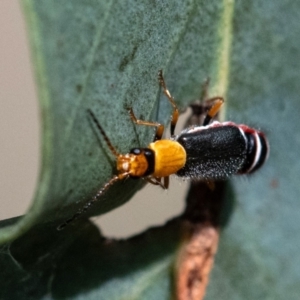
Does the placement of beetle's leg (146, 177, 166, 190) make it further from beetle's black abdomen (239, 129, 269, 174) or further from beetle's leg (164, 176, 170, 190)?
beetle's black abdomen (239, 129, 269, 174)

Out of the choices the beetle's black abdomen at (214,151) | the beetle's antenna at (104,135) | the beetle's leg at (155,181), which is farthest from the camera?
the beetle's black abdomen at (214,151)

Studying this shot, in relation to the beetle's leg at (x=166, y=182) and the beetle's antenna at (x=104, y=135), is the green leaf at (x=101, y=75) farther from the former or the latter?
the beetle's leg at (x=166, y=182)

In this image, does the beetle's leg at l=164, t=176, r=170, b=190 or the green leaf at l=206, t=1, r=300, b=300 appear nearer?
the green leaf at l=206, t=1, r=300, b=300

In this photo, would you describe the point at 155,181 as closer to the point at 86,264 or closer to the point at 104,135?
the point at 86,264

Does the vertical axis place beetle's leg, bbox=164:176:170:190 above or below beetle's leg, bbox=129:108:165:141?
below

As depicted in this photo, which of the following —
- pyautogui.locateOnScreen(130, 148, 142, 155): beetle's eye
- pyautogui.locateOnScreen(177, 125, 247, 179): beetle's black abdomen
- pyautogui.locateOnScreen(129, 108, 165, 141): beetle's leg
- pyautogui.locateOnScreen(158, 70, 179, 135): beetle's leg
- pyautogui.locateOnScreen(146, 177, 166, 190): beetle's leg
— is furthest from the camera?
pyautogui.locateOnScreen(177, 125, 247, 179): beetle's black abdomen

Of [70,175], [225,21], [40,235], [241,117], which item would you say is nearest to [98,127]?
[70,175]

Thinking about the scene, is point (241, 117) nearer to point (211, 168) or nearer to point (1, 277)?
point (211, 168)

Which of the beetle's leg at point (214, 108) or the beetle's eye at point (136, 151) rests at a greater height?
the beetle's eye at point (136, 151)

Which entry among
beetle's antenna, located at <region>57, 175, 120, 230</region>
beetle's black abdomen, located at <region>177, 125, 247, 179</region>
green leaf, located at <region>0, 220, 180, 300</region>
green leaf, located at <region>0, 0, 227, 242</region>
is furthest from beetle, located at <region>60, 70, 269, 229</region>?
beetle's antenna, located at <region>57, 175, 120, 230</region>

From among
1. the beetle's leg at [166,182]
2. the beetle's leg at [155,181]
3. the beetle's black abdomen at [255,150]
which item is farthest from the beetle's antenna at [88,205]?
the beetle's black abdomen at [255,150]
